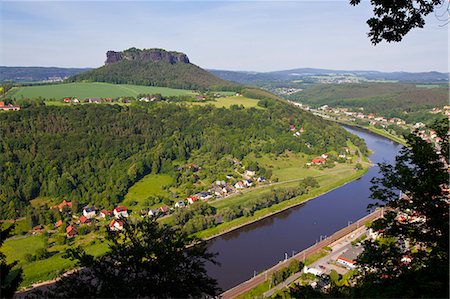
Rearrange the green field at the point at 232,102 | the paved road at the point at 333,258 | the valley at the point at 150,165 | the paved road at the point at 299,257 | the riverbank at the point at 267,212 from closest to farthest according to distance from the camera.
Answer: the paved road at the point at 299,257 < the paved road at the point at 333,258 < the riverbank at the point at 267,212 < the valley at the point at 150,165 < the green field at the point at 232,102

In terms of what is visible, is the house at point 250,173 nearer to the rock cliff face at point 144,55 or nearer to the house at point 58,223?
the house at point 58,223

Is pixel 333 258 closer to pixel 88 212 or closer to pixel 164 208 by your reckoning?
pixel 164 208

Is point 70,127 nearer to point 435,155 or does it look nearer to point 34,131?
point 34,131

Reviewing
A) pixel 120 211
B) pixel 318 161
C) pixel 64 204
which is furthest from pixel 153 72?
pixel 120 211

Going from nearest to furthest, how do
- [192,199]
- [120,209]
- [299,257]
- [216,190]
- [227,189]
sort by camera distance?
1. [299,257]
2. [120,209]
3. [192,199]
4. [216,190]
5. [227,189]

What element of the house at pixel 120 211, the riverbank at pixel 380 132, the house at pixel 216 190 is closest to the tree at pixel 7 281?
the house at pixel 120 211

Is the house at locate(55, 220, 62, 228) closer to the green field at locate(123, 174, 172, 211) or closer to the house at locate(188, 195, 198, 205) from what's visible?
the green field at locate(123, 174, 172, 211)
